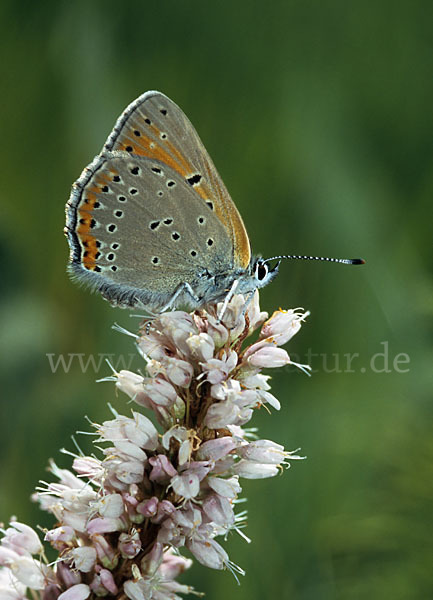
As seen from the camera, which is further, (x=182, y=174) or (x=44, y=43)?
(x=44, y=43)

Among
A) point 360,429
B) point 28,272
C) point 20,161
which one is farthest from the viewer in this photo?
point 28,272

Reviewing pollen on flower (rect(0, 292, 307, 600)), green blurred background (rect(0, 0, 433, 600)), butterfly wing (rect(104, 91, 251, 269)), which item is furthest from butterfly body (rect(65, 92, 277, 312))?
green blurred background (rect(0, 0, 433, 600))

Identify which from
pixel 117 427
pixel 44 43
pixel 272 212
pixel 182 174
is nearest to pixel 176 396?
pixel 117 427

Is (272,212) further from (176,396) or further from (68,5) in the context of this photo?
(176,396)

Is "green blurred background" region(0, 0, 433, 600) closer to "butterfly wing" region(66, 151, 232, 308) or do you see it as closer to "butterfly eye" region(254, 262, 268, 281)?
"butterfly eye" region(254, 262, 268, 281)

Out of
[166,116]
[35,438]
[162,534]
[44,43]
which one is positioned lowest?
[35,438]

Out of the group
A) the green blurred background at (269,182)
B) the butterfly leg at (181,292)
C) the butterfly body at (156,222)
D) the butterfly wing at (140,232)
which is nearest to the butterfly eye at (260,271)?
the butterfly body at (156,222)
